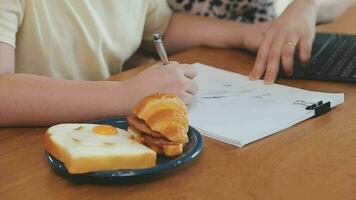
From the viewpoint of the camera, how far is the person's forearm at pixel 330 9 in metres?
1.58

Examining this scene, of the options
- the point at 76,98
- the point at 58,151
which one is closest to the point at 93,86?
the point at 76,98

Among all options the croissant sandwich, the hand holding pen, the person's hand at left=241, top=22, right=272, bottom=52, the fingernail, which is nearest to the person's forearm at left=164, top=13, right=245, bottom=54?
the person's hand at left=241, top=22, right=272, bottom=52

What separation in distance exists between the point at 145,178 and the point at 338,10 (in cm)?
102

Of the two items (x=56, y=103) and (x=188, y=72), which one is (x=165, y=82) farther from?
(x=56, y=103)

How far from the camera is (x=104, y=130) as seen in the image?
86 centimetres

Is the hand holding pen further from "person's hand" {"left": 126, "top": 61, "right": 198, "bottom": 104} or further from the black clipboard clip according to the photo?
the black clipboard clip

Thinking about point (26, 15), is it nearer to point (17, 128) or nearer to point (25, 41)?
point (25, 41)

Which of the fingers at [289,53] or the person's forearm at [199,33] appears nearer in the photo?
the fingers at [289,53]

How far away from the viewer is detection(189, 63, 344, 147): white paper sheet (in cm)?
94

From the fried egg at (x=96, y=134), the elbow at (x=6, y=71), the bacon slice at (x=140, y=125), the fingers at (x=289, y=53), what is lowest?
the fingers at (x=289, y=53)

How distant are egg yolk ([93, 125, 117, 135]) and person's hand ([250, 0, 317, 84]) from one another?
0.40m

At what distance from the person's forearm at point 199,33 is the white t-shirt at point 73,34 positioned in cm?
8

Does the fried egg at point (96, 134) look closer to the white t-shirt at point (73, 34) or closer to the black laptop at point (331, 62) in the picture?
the white t-shirt at point (73, 34)

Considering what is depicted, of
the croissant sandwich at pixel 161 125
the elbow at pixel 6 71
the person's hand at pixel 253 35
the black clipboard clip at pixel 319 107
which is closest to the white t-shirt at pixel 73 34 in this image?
the elbow at pixel 6 71
